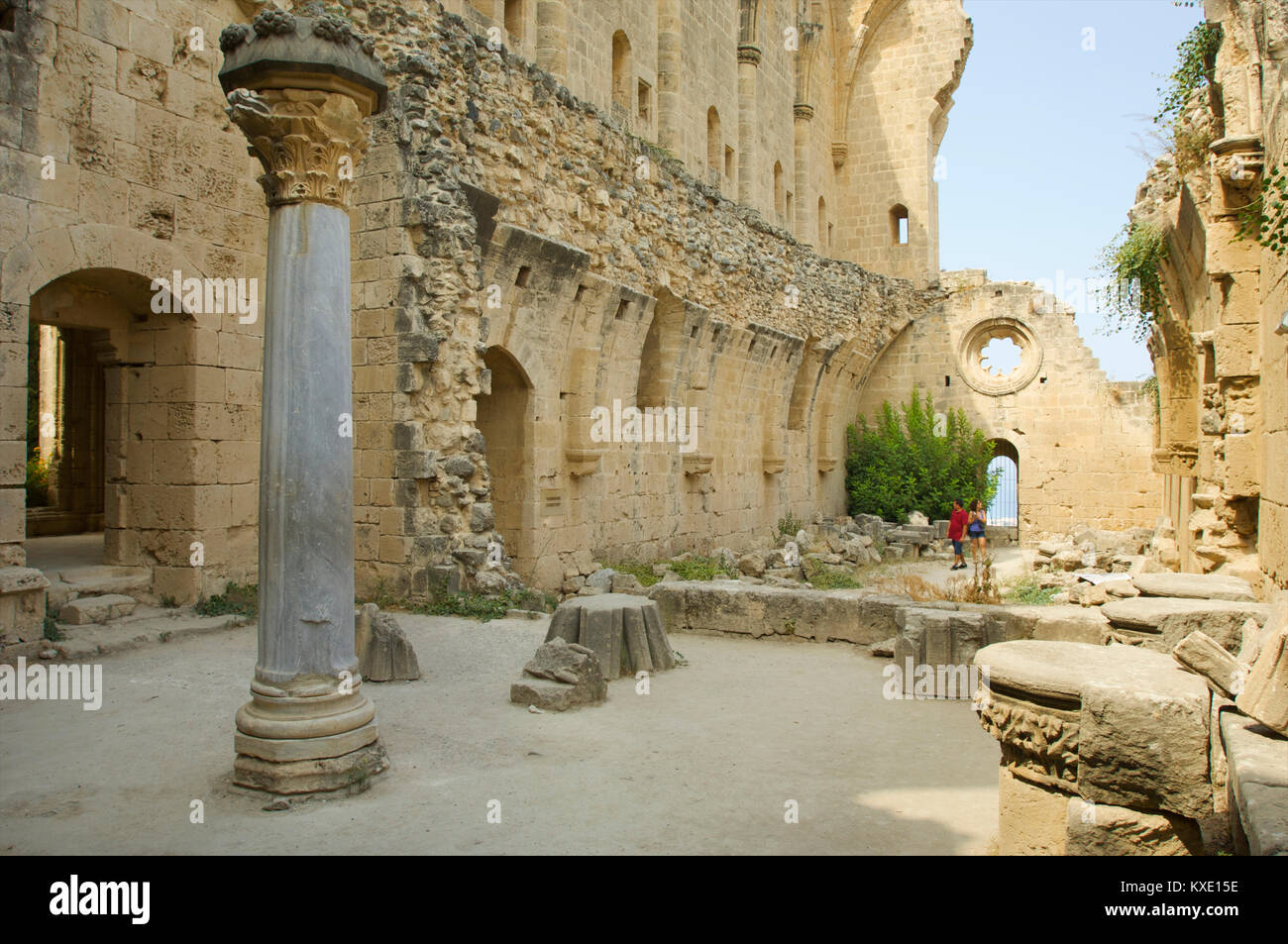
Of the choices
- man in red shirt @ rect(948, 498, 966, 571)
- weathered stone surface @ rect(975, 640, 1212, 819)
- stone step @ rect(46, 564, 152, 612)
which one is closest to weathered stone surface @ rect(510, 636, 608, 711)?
weathered stone surface @ rect(975, 640, 1212, 819)

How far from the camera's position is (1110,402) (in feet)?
69.0

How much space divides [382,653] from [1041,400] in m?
18.8

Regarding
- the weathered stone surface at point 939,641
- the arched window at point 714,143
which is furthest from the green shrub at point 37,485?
the arched window at point 714,143

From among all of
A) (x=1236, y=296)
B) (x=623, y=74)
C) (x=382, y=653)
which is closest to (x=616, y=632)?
(x=382, y=653)

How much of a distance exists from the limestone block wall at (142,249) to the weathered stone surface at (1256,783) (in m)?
7.39

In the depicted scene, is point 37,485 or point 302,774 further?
point 37,485

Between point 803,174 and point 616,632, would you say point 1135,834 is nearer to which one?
point 616,632

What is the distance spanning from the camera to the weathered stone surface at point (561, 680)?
627 centimetres

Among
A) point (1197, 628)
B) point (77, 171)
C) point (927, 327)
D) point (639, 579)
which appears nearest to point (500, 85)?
point (77, 171)

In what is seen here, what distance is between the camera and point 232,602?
334 inches

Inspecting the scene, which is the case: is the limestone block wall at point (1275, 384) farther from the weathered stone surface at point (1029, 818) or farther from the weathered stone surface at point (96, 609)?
the weathered stone surface at point (96, 609)

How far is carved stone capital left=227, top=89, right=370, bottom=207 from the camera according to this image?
4.63 metres

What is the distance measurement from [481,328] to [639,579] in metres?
4.22

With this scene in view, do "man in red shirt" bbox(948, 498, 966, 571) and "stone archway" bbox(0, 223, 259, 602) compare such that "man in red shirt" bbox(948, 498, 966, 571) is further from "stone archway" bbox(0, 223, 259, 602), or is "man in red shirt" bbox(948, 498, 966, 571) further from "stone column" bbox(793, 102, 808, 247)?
"stone archway" bbox(0, 223, 259, 602)
